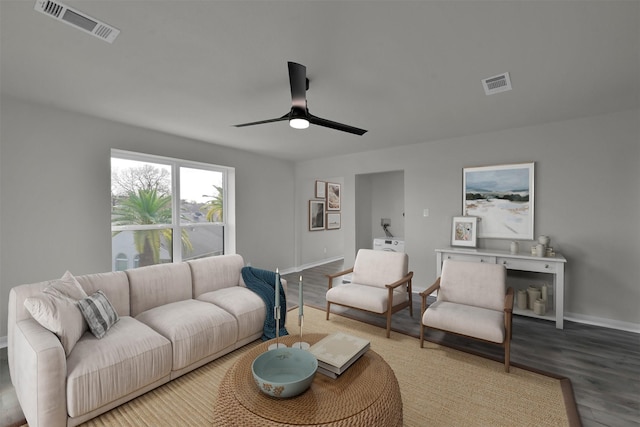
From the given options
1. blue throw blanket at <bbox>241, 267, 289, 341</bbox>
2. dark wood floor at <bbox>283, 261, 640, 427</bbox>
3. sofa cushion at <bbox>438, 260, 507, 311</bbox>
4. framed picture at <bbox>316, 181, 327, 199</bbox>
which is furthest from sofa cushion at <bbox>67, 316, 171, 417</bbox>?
framed picture at <bbox>316, 181, 327, 199</bbox>

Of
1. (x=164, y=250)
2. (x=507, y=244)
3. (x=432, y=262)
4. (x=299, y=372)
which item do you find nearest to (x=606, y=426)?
(x=299, y=372)

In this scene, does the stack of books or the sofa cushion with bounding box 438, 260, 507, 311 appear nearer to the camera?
the stack of books

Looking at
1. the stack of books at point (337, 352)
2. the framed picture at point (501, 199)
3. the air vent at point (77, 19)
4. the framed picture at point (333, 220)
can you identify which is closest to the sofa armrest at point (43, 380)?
the stack of books at point (337, 352)

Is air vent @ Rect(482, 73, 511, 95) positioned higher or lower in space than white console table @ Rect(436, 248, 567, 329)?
higher

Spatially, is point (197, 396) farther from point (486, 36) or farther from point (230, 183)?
point (230, 183)

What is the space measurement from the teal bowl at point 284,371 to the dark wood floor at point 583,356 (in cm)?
148

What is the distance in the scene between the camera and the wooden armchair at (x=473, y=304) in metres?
2.45

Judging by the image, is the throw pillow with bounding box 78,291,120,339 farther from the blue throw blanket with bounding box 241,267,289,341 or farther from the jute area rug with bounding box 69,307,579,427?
the blue throw blanket with bounding box 241,267,289,341

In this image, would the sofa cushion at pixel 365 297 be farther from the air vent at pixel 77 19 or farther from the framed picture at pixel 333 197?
the framed picture at pixel 333 197

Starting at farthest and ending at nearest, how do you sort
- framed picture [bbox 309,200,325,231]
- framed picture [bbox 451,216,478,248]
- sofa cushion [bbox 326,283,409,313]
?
1. framed picture [bbox 309,200,325,231]
2. framed picture [bbox 451,216,478,248]
3. sofa cushion [bbox 326,283,409,313]

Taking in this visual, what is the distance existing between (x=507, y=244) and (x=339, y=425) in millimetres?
3842

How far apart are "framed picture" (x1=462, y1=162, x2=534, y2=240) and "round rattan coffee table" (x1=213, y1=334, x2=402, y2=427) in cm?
331

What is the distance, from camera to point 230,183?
17.3ft

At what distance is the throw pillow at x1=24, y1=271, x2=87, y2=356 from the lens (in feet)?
6.16
